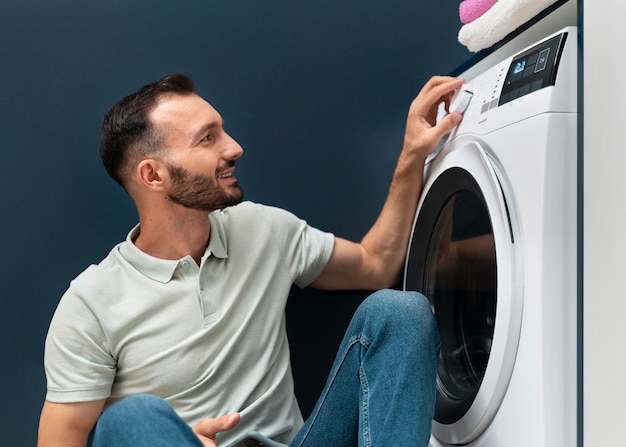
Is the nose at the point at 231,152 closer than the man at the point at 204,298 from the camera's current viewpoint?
No

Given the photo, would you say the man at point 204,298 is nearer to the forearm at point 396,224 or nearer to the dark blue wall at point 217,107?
the forearm at point 396,224

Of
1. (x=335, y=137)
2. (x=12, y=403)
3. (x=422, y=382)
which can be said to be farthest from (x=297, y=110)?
(x=12, y=403)

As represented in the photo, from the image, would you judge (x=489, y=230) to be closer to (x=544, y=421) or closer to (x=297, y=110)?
(x=544, y=421)

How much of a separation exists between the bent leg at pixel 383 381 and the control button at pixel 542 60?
1.39ft

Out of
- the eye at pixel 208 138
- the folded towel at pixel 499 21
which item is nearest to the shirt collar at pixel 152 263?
the eye at pixel 208 138

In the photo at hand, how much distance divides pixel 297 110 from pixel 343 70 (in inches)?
5.9

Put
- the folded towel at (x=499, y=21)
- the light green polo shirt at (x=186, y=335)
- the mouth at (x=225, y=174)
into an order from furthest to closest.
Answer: the mouth at (x=225, y=174) → the light green polo shirt at (x=186, y=335) → the folded towel at (x=499, y=21)

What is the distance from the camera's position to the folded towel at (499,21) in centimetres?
128

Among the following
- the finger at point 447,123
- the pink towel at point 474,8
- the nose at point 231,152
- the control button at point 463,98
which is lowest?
the nose at point 231,152

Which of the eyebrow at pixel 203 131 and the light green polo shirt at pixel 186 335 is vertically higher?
the eyebrow at pixel 203 131

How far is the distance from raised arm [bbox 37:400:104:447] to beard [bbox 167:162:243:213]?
434 millimetres

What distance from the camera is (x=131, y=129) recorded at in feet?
5.03

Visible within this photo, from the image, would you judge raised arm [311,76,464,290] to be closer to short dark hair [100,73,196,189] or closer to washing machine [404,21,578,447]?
washing machine [404,21,578,447]

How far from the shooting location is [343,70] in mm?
1805
